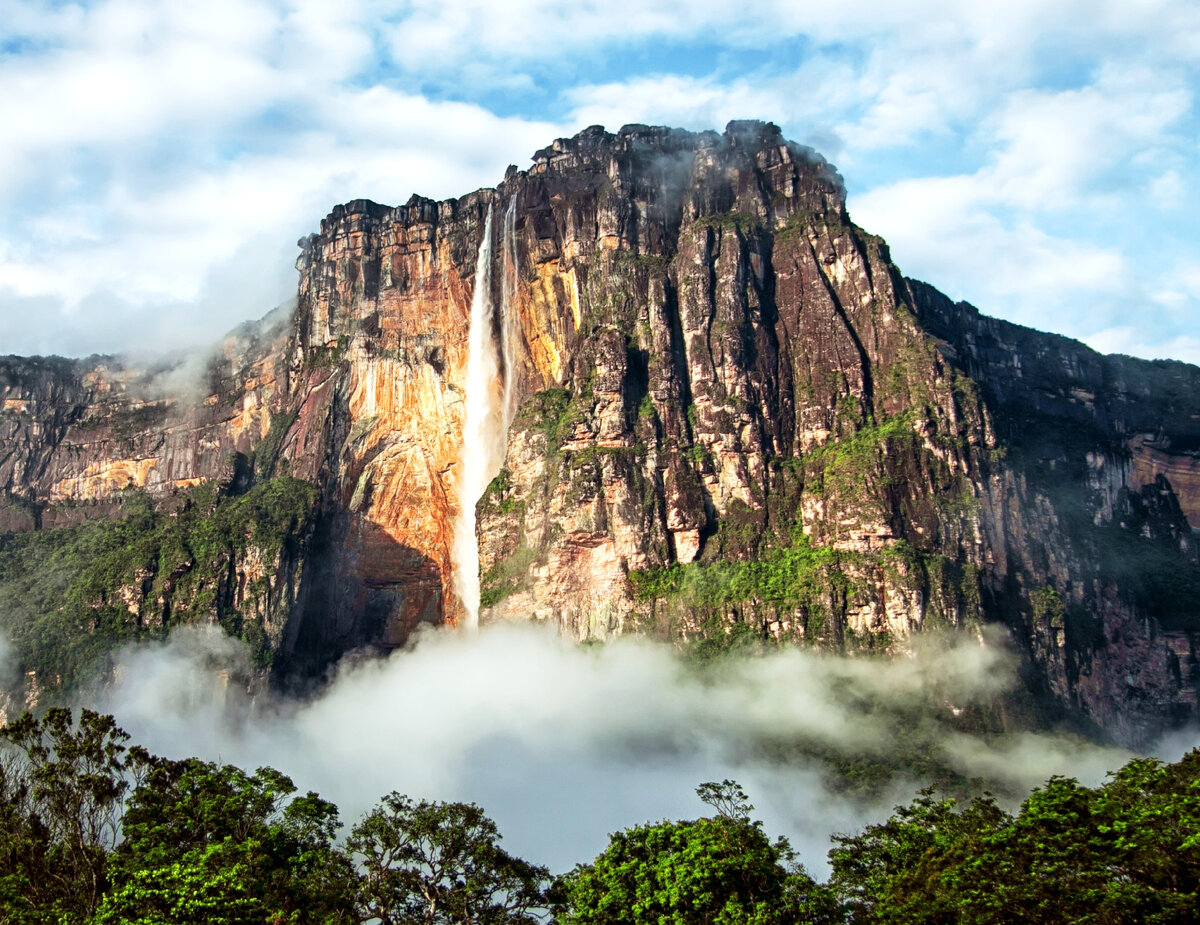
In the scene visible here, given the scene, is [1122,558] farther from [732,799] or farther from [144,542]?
[144,542]

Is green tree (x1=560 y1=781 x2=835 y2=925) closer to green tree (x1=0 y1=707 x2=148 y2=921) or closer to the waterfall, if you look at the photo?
green tree (x1=0 y1=707 x2=148 y2=921)

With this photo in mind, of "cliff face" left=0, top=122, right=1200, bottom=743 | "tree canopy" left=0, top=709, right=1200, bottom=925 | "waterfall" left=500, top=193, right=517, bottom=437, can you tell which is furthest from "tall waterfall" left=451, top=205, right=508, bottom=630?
"tree canopy" left=0, top=709, right=1200, bottom=925

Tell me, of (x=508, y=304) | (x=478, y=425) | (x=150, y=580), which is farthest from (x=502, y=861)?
(x=508, y=304)

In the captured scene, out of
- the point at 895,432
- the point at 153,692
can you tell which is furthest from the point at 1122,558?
the point at 153,692

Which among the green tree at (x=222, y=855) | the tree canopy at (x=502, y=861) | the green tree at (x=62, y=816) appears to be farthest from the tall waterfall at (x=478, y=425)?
the green tree at (x=62, y=816)

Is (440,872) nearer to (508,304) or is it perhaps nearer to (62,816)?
(62,816)
